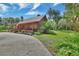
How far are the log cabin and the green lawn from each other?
86 mm

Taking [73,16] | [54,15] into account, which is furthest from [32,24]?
[73,16]

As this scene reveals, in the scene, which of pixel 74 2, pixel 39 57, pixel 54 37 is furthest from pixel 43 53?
pixel 74 2

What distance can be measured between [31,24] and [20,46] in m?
0.22

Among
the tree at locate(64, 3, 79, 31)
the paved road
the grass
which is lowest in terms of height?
the paved road

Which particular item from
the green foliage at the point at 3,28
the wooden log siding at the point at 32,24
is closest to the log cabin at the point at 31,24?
the wooden log siding at the point at 32,24

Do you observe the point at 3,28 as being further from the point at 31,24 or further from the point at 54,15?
the point at 54,15

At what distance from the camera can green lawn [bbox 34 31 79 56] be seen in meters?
1.45

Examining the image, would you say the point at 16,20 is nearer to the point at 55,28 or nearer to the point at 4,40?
the point at 4,40

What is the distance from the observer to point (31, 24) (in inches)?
60.1

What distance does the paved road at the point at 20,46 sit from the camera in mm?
1437

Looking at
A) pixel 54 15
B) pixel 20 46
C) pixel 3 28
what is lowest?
pixel 20 46

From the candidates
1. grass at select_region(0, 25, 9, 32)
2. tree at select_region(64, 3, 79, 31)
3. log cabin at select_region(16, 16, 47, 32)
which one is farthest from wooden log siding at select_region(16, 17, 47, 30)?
tree at select_region(64, 3, 79, 31)

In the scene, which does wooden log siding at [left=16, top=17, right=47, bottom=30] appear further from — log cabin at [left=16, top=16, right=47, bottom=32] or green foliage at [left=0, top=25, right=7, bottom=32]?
green foliage at [left=0, top=25, right=7, bottom=32]

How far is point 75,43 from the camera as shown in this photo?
4.85 feet
